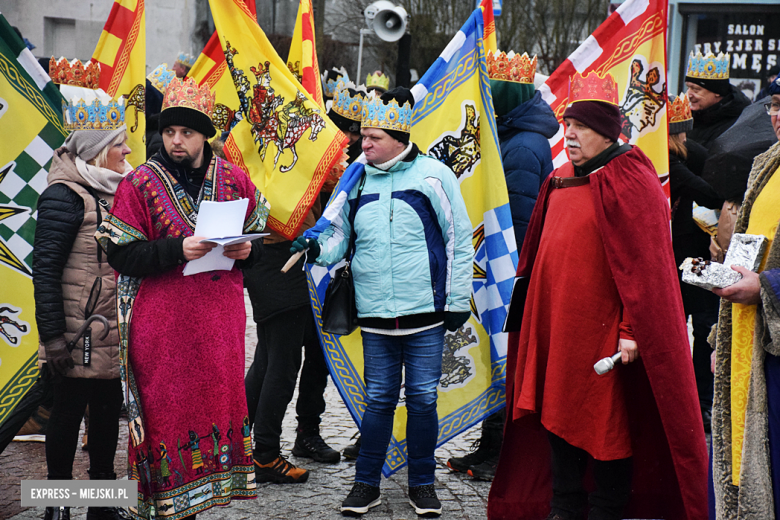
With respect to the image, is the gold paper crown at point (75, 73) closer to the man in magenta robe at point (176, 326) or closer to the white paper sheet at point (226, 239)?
the man in magenta robe at point (176, 326)

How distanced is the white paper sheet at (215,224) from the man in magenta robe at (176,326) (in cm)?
5

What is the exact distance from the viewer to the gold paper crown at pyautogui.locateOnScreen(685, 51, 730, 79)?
6047mm

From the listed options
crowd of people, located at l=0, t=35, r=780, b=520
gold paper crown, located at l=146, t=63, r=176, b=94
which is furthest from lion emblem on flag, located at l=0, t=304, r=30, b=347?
gold paper crown, located at l=146, t=63, r=176, b=94

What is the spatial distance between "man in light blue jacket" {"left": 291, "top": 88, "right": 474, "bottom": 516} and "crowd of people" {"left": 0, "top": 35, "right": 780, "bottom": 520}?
0.04ft

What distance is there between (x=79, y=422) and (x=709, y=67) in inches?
189

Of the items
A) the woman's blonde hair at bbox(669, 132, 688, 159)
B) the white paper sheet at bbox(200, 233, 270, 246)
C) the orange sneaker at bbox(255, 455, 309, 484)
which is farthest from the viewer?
the woman's blonde hair at bbox(669, 132, 688, 159)

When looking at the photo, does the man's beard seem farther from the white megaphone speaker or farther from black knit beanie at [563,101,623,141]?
the white megaphone speaker

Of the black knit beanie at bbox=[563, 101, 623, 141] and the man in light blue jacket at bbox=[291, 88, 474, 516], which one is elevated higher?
the black knit beanie at bbox=[563, 101, 623, 141]

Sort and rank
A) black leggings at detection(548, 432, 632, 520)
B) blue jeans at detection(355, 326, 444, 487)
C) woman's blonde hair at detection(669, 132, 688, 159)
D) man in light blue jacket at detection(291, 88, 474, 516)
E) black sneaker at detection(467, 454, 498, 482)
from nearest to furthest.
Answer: black leggings at detection(548, 432, 632, 520) < man in light blue jacket at detection(291, 88, 474, 516) < blue jeans at detection(355, 326, 444, 487) < black sneaker at detection(467, 454, 498, 482) < woman's blonde hair at detection(669, 132, 688, 159)

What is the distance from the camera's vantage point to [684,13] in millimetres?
18688

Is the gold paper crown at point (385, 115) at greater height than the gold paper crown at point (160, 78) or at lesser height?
lesser

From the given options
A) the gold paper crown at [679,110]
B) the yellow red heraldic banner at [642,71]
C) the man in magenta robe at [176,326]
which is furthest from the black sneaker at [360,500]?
the gold paper crown at [679,110]

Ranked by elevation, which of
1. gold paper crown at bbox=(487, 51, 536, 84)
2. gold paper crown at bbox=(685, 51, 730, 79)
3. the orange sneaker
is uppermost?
gold paper crown at bbox=(685, 51, 730, 79)

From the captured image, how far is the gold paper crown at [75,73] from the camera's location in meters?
4.98
